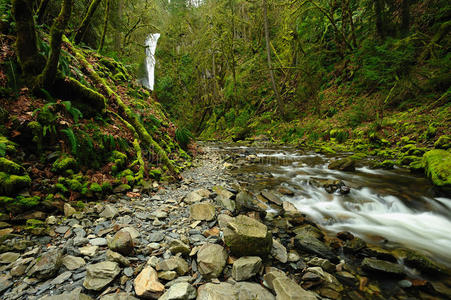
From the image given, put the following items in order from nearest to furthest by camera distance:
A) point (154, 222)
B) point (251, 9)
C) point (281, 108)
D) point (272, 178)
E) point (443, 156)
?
point (154, 222) < point (443, 156) < point (272, 178) < point (281, 108) < point (251, 9)

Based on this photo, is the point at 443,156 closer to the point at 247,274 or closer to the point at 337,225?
the point at 337,225

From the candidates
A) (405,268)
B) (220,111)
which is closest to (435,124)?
(405,268)

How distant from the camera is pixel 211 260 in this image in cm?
196

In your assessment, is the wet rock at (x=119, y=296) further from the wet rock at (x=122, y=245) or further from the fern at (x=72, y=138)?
the fern at (x=72, y=138)

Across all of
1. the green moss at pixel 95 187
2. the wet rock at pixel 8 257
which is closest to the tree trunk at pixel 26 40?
the green moss at pixel 95 187

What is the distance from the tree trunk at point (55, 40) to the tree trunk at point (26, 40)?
0.15 metres

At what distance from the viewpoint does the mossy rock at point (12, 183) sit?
2.20 m

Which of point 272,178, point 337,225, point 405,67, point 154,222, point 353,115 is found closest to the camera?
point 154,222

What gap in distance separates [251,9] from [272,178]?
73.8 feet

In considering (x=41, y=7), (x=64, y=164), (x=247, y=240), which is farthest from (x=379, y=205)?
(x=41, y=7)

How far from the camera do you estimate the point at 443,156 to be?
4297 mm

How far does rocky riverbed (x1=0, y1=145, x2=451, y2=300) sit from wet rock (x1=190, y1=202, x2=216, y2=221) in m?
0.02

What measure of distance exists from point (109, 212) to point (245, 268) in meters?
2.01

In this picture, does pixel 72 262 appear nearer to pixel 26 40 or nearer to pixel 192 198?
pixel 192 198
